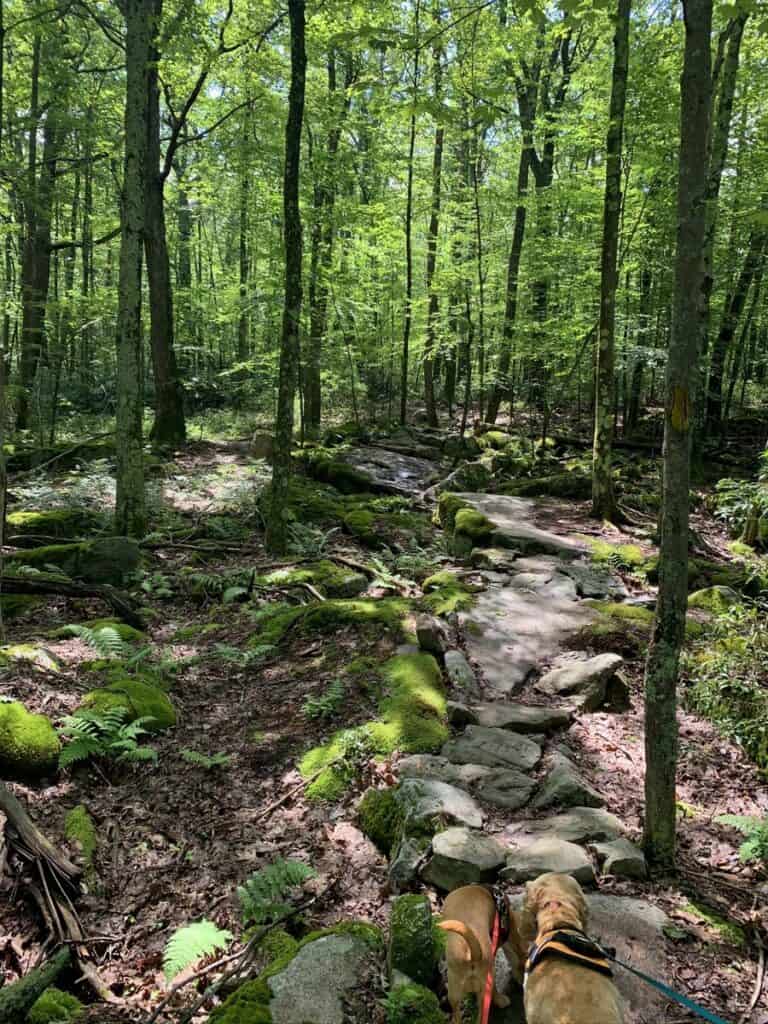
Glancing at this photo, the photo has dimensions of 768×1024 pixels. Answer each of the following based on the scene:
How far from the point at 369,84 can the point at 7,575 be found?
6721 millimetres

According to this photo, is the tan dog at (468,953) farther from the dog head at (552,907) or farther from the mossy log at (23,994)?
the mossy log at (23,994)

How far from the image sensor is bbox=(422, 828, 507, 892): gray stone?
3.51 meters

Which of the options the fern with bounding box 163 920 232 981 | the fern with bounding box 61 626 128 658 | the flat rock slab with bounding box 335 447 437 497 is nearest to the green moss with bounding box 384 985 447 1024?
the fern with bounding box 163 920 232 981

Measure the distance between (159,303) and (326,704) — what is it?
42.1 feet

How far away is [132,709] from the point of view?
5.27 m

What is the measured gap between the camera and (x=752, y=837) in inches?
156

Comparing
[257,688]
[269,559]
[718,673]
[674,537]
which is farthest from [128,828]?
[269,559]

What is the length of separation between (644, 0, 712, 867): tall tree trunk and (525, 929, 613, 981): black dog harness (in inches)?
54.1

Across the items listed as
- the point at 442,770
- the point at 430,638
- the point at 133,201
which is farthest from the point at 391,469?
the point at 442,770

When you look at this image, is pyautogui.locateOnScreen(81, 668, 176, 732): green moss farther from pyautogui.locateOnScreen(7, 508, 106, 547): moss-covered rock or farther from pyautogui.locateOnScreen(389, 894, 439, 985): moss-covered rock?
pyautogui.locateOnScreen(7, 508, 106, 547): moss-covered rock

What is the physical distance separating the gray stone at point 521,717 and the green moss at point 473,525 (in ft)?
16.7

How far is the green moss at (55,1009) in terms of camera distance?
2.63 m

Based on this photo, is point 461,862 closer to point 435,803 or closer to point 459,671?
point 435,803

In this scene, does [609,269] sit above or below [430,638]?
above
